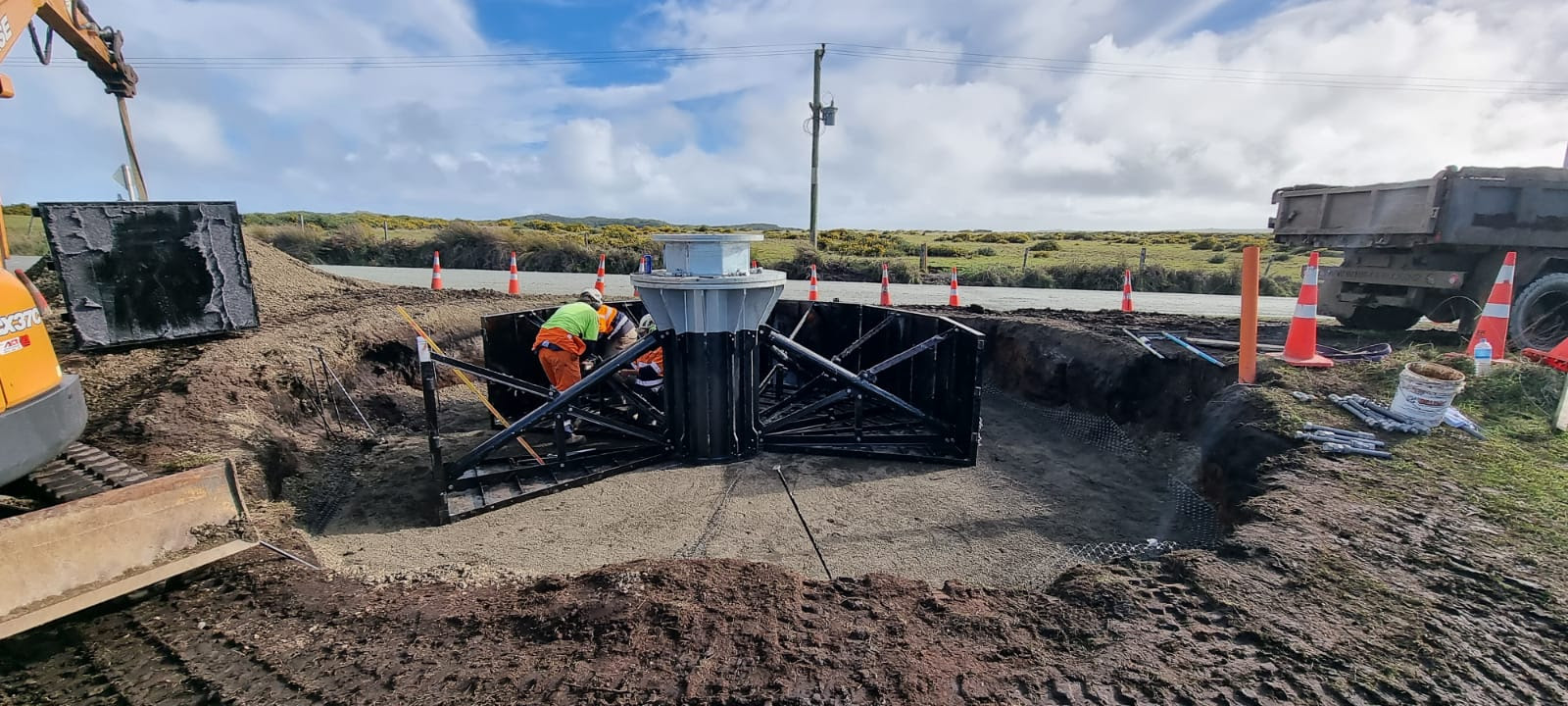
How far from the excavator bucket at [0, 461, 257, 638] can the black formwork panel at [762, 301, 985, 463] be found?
4367mm

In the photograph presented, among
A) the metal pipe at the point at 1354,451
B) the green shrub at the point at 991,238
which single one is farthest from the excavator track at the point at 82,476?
the green shrub at the point at 991,238

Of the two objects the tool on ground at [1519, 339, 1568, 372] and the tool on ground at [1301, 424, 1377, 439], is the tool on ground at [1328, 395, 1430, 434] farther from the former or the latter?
the tool on ground at [1519, 339, 1568, 372]

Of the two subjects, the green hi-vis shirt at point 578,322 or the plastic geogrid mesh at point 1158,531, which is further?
the green hi-vis shirt at point 578,322

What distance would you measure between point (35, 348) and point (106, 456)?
3.41ft

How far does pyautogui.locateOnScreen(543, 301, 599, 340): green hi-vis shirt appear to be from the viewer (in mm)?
5957

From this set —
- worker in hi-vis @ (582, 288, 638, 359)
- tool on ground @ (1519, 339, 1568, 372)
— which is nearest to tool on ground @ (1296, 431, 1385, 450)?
tool on ground @ (1519, 339, 1568, 372)

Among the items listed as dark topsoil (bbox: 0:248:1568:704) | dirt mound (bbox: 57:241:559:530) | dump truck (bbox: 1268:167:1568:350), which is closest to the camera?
dark topsoil (bbox: 0:248:1568:704)

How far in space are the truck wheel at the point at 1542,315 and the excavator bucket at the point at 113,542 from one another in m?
11.2

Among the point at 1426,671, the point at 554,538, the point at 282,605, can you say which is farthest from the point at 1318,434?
the point at 282,605

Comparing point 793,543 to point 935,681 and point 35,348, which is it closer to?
point 935,681

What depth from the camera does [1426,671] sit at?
2232 millimetres

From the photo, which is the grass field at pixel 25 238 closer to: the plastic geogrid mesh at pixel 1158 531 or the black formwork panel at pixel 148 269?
the black formwork panel at pixel 148 269

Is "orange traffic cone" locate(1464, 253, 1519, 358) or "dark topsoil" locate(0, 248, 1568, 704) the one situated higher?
"orange traffic cone" locate(1464, 253, 1519, 358)

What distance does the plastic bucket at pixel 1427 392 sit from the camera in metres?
4.39
